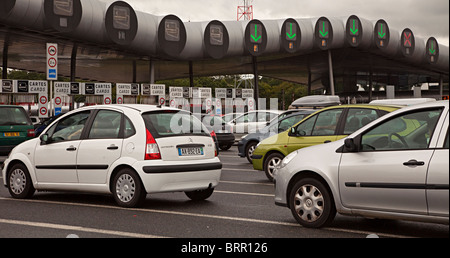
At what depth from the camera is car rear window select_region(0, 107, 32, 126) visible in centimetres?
1691

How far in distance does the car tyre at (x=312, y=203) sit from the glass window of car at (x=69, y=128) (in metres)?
3.69

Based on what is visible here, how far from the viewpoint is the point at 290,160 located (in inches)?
297

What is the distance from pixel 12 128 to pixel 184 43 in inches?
597

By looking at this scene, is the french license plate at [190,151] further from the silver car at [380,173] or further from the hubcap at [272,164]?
the hubcap at [272,164]

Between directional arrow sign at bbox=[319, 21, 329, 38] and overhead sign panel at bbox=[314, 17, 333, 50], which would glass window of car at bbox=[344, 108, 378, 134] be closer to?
overhead sign panel at bbox=[314, 17, 333, 50]

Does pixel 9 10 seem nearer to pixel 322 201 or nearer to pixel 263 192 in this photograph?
pixel 263 192

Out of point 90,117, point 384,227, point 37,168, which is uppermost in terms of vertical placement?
point 90,117

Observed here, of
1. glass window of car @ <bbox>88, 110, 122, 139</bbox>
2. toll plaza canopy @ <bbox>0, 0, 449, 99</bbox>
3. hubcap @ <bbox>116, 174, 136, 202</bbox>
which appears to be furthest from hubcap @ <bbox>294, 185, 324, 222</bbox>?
toll plaza canopy @ <bbox>0, 0, 449, 99</bbox>

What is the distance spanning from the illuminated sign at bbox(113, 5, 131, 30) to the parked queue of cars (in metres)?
16.4

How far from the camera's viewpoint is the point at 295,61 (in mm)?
46188

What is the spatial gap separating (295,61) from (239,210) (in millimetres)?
38253

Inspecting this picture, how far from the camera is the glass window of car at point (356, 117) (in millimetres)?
10773
